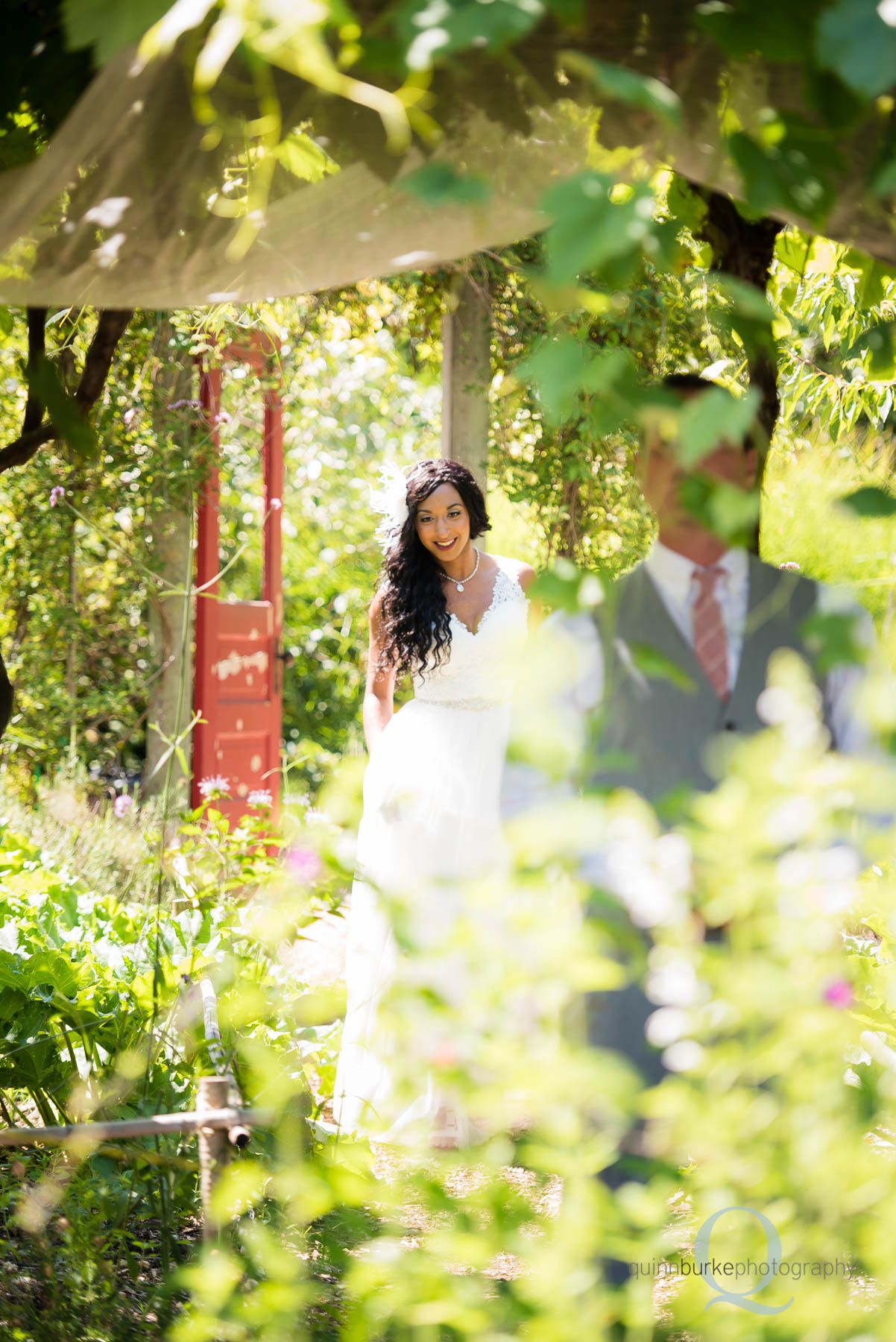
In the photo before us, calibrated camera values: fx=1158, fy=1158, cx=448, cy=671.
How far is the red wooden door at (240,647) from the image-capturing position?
17.7 feet

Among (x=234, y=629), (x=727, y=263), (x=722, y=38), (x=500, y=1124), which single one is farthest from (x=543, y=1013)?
(x=234, y=629)

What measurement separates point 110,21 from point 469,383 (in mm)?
4265

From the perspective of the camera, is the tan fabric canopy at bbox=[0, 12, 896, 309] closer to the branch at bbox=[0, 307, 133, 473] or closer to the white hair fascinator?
Result: the branch at bbox=[0, 307, 133, 473]

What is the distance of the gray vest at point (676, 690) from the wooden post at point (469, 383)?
375 centimetres

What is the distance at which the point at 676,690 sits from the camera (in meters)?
1.31

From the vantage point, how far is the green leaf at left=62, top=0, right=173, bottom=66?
0.79 meters

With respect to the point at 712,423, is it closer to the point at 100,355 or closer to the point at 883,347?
the point at 883,347

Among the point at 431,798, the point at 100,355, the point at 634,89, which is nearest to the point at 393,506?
the point at 431,798

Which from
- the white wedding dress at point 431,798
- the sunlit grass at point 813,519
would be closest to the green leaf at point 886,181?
the white wedding dress at point 431,798

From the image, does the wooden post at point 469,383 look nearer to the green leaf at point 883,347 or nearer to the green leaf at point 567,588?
the green leaf at point 883,347

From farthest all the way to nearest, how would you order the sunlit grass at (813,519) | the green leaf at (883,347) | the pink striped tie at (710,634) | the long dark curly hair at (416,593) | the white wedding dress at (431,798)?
the sunlit grass at (813,519)
the long dark curly hair at (416,593)
the white wedding dress at (431,798)
the pink striped tie at (710,634)
the green leaf at (883,347)

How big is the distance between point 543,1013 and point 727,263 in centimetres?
106

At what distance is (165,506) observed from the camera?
526 centimetres

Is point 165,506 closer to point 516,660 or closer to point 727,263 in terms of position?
point 727,263
